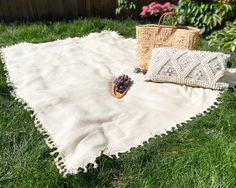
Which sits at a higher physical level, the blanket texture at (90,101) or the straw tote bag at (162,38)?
the straw tote bag at (162,38)

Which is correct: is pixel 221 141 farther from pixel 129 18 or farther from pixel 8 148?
pixel 129 18

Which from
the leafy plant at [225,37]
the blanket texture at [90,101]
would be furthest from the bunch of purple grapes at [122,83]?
the leafy plant at [225,37]

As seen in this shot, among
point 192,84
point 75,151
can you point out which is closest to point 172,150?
point 75,151

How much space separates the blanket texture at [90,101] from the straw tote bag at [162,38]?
0.23 m

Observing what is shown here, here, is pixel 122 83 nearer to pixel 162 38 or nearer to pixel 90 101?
pixel 90 101

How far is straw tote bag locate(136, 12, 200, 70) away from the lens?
3527mm

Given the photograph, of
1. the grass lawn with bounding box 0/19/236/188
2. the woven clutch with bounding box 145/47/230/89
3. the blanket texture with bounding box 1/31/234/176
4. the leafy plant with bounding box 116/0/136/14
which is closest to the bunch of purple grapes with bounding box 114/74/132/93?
the blanket texture with bounding box 1/31/234/176

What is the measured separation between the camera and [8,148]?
2.38 meters

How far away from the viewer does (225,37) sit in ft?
14.9

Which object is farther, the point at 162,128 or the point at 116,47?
the point at 116,47

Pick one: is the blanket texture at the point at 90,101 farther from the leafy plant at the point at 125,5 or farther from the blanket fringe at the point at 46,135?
the leafy plant at the point at 125,5

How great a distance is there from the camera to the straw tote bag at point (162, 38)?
353 cm

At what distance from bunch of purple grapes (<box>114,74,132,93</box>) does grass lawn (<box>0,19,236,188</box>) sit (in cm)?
77

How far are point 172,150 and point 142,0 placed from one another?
4179 mm
